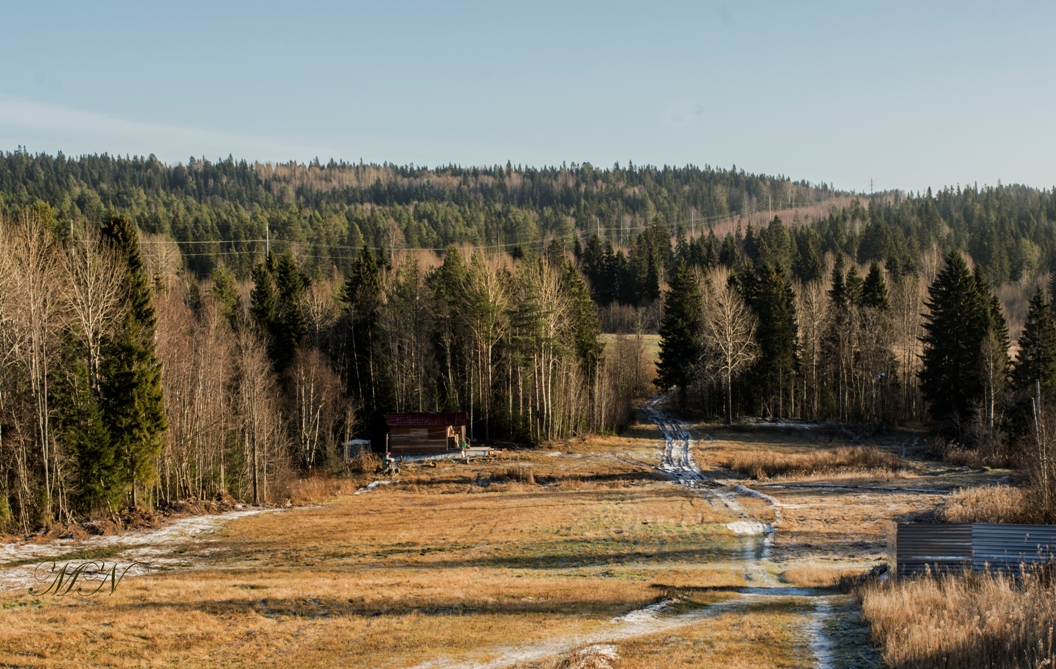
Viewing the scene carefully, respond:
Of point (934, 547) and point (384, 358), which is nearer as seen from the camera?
point (934, 547)

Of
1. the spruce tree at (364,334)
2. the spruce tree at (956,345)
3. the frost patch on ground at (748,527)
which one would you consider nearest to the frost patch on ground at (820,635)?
the frost patch on ground at (748,527)

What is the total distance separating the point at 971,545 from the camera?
690 inches

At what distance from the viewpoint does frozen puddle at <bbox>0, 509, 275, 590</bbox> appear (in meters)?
23.6

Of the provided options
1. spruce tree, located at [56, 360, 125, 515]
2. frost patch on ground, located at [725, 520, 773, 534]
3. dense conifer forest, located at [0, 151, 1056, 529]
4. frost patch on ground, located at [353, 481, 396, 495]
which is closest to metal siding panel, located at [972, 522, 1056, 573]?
dense conifer forest, located at [0, 151, 1056, 529]

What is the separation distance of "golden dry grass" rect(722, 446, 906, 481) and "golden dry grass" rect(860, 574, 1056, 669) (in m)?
33.8

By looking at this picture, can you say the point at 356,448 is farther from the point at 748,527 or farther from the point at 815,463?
the point at 748,527

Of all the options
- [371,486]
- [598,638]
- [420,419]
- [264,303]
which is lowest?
[371,486]

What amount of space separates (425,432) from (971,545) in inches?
1765

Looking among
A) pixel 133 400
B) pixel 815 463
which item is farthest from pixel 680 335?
pixel 133 400

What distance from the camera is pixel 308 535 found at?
32.8 m

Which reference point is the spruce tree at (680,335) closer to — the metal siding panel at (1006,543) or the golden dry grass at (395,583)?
the golden dry grass at (395,583)

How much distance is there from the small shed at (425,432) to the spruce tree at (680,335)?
2740 centimetres

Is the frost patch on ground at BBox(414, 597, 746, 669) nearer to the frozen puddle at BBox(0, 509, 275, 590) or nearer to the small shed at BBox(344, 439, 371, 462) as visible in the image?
the frozen puddle at BBox(0, 509, 275, 590)

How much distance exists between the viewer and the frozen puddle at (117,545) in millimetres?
23578
